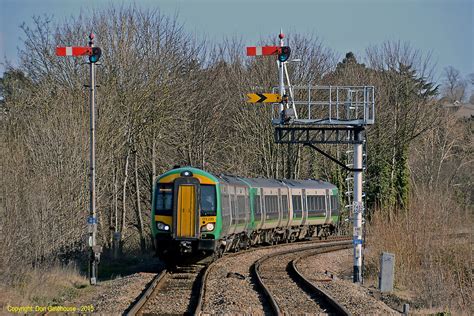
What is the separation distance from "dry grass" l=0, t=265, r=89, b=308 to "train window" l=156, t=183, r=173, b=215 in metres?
2.59

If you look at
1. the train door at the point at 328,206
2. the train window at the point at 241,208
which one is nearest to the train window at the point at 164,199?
the train window at the point at 241,208

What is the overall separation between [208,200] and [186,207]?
0.74 metres

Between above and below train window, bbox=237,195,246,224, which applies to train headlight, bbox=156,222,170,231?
below

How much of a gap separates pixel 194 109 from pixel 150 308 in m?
21.8

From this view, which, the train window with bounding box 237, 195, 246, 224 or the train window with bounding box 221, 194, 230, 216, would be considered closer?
the train window with bounding box 221, 194, 230, 216

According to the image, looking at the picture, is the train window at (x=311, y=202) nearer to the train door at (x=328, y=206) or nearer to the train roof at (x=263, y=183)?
the train door at (x=328, y=206)

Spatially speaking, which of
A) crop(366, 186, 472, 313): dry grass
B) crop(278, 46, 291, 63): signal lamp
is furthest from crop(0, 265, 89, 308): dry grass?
crop(366, 186, 472, 313): dry grass

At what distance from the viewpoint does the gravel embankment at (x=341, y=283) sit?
543 inches

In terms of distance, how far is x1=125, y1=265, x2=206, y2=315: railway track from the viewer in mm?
13094

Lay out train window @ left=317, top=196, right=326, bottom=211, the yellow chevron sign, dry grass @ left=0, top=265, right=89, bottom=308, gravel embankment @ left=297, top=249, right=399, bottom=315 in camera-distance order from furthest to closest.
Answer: train window @ left=317, top=196, right=326, bottom=211 → the yellow chevron sign → dry grass @ left=0, top=265, right=89, bottom=308 → gravel embankment @ left=297, top=249, right=399, bottom=315

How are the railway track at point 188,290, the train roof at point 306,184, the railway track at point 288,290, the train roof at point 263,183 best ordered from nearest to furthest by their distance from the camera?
the railway track at point 188,290, the railway track at point 288,290, the train roof at point 263,183, the train roof at point 306,184

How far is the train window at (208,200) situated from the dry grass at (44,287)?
11.5 ft

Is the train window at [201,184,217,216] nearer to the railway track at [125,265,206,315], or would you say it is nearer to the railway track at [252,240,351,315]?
the railway track at [125,265,206,315]

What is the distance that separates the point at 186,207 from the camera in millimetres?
19844
